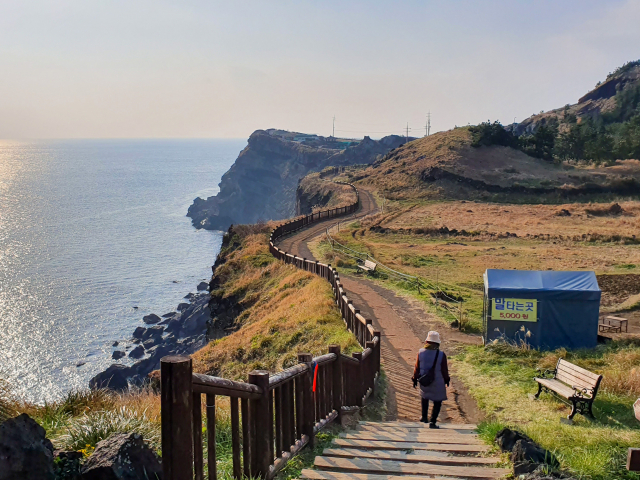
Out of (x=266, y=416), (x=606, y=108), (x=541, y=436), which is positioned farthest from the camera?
(x=606, y=108)

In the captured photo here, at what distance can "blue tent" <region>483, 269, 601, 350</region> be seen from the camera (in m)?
15.9

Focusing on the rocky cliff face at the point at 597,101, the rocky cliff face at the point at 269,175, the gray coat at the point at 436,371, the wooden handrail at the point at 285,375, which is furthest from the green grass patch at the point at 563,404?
the rocky cliff face at the point at 597,101

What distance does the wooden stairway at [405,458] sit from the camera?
567 cm

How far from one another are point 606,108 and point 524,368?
140212mm

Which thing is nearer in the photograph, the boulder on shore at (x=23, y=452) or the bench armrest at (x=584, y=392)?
the boulder on shore at (x=23, y=452)

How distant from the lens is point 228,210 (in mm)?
143000

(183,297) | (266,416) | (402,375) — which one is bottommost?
(183,297)

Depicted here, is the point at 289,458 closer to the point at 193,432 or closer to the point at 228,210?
the point at 193,432

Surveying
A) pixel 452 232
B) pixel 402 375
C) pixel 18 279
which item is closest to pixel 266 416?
pixel 402 375

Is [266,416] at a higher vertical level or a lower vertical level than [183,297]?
higher

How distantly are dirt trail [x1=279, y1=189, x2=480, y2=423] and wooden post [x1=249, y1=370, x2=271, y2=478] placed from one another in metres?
6.39

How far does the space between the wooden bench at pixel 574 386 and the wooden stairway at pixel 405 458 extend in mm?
3002

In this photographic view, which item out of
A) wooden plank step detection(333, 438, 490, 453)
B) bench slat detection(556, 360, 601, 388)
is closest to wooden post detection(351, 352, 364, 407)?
wooden plank step detection(333, 438, 490, 453)

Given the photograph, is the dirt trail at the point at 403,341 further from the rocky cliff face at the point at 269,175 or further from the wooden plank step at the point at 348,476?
the rocky cliff face at the point at 269,175
